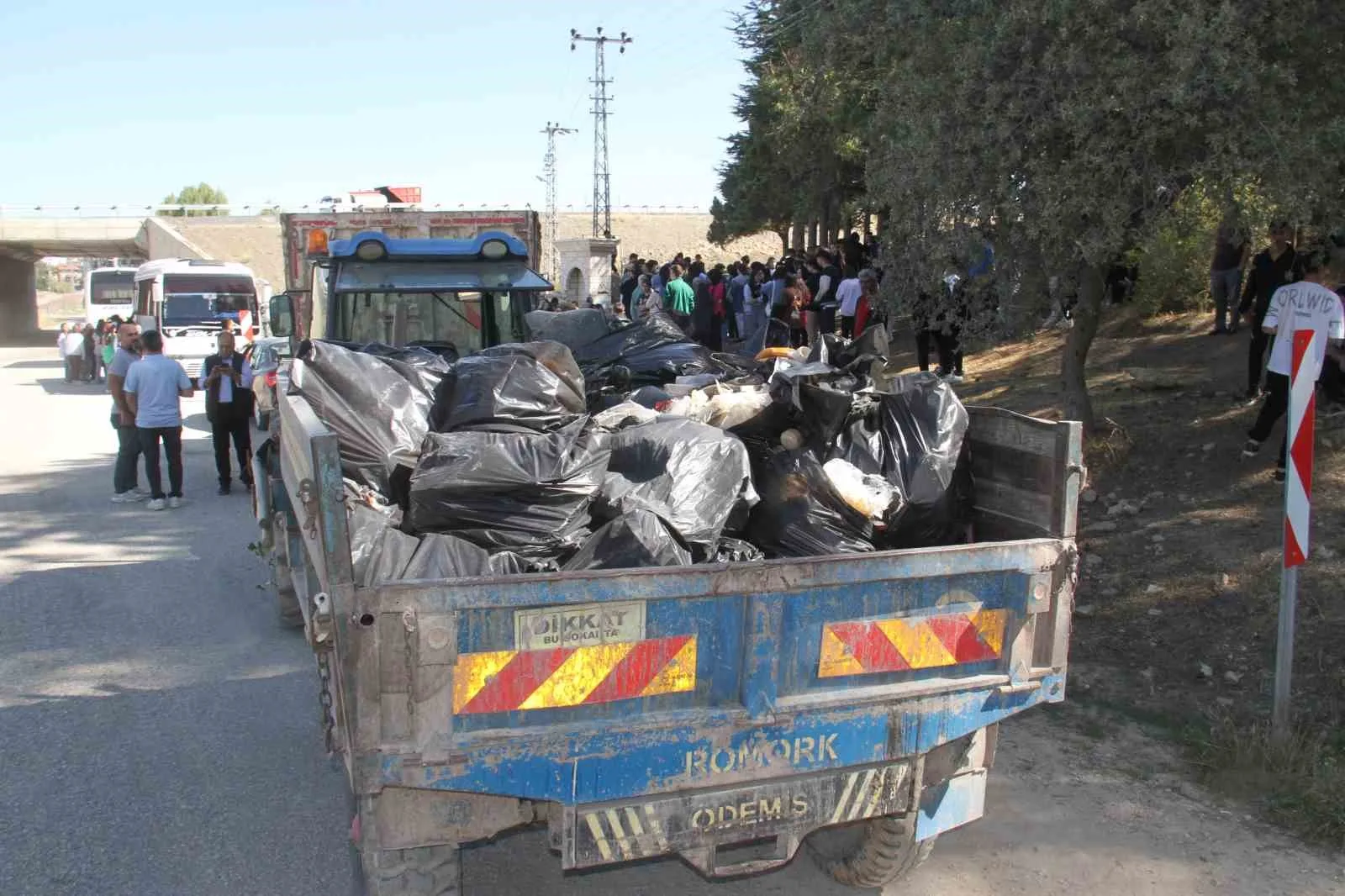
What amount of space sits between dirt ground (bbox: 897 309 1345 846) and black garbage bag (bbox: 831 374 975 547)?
174 centimetres

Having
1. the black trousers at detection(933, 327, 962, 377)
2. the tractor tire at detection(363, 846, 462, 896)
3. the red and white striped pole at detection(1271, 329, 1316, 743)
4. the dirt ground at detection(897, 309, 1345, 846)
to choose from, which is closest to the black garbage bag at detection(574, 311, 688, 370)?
the dirt ground at detection(897, 309, 1345, 846)

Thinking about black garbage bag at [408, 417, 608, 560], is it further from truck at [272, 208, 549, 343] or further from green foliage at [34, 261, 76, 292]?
green foliage at [34, 261, 76, 292]

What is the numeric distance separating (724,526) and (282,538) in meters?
3.26

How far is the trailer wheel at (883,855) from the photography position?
140 inches

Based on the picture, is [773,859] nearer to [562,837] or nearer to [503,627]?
[562,837]

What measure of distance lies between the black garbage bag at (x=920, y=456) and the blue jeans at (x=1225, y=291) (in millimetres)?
8084

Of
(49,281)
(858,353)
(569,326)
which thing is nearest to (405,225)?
(569,326)

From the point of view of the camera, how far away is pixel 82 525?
30.9ft

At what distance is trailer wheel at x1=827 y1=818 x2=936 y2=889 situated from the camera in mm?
3549

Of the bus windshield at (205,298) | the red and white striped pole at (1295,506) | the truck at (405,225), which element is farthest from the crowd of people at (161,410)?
the bus windshield at (205,298)

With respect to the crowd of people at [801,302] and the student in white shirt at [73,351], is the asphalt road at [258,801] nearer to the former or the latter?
the crowd of people at [801,302]

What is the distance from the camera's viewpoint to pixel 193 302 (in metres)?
22.5

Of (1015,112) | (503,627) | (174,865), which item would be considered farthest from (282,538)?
(1015,112)

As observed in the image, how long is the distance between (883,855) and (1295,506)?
2457 millimetres
